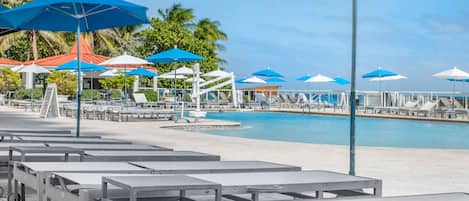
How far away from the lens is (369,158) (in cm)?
920

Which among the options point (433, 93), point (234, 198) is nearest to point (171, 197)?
point (234, 198)

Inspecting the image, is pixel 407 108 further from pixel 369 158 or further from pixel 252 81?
pixel 369 158

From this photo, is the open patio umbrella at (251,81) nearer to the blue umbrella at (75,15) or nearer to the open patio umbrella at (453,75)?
the open patio umbrella at (453,75)

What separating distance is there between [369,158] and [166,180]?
638 centimetres

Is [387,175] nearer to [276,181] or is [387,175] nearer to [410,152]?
[410,152]

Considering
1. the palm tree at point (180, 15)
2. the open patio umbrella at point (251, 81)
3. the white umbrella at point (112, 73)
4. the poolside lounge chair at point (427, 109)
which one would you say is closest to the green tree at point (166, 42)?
the open patio umbrella at point (251, 81)

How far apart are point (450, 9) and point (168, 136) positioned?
54.8m

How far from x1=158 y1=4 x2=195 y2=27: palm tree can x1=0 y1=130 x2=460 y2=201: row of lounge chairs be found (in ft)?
125

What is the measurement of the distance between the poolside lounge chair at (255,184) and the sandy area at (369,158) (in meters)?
2.24

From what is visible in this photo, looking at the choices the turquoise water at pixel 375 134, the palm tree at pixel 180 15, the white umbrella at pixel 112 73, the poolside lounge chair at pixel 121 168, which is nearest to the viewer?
the poolside lounge chair at pixel 121 168

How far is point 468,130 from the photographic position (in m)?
20.3

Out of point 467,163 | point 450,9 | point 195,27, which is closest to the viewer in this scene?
point 467,163

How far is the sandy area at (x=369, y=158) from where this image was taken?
6.70 metres

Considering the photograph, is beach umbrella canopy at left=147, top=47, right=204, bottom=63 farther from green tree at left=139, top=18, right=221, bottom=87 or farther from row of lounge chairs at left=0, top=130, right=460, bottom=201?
green tree at left=139, top=18, right=221, bottom=87
